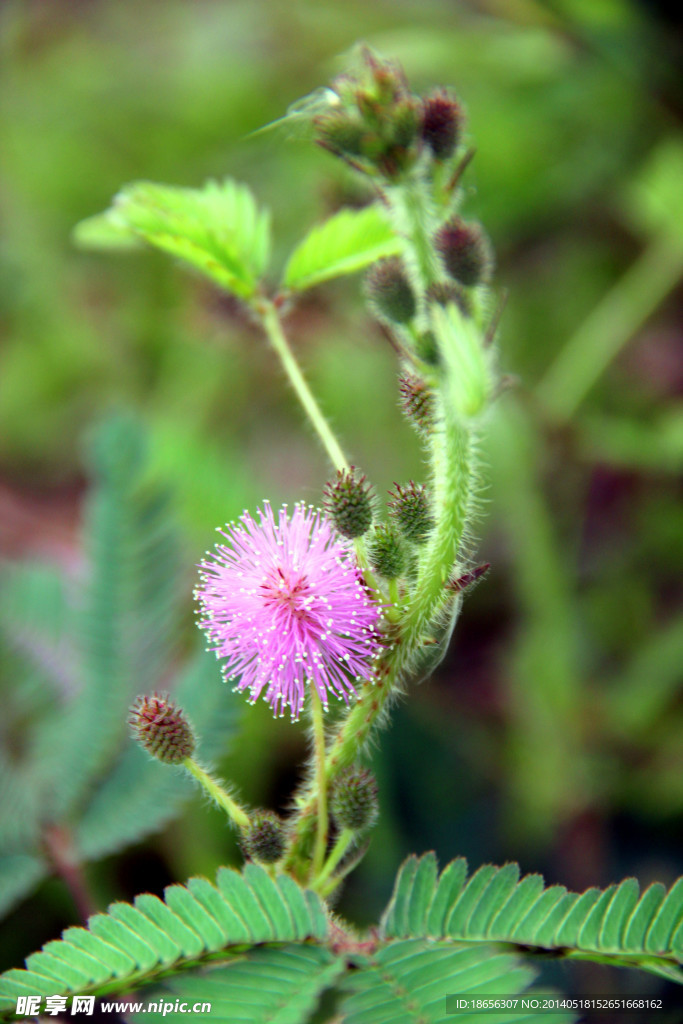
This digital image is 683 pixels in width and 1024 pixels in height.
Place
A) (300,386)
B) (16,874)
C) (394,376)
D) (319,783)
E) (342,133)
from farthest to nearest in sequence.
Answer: (394,376)
(16,874)
(300,386)
(319,783)
(342,133)

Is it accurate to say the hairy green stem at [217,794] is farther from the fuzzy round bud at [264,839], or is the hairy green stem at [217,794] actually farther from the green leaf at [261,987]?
the green leaf at [261,987]

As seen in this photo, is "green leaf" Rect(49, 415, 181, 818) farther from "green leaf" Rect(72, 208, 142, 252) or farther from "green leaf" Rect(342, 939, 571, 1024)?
"green leaf" Rect(342, 939, 571, 1024)

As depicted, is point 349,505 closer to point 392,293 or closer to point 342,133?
point 392,293

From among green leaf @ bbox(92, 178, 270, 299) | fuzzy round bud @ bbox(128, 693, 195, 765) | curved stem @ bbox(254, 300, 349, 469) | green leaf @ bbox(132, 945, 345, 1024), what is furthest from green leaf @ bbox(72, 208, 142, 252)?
green leaf @ bbox(132, 945, 345, 1024)

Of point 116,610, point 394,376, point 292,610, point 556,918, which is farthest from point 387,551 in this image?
point 394,376

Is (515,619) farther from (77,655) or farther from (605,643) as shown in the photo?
(77,655)
